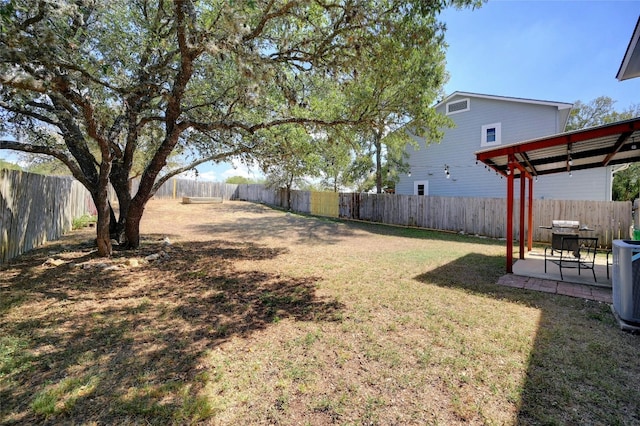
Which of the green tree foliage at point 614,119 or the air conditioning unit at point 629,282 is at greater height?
the green tree foliage at point 614,119

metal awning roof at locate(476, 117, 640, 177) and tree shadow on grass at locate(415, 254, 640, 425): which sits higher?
metal awning roof at locate(476, 117, 640, 177)

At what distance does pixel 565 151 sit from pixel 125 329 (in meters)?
8.83

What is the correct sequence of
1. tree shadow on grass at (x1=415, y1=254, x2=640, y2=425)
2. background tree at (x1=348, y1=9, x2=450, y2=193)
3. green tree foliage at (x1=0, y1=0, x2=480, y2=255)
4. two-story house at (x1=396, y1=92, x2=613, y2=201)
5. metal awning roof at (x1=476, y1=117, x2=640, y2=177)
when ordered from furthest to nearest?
two-story house at (x1=396, y1=92, x2=613, y2=201) < metal awning roof at (x1=476, y1=117, x2=640, y2=177) < background tree at (x1=348, y1=9, x2=450, y2=193) < green tree foliage at (x1=0, y1=0, x2=480, y2=255) < tree shadow on grass at (x1=415, y1=254, x2=640, y2=425)

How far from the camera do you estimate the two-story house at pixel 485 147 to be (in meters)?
12.2

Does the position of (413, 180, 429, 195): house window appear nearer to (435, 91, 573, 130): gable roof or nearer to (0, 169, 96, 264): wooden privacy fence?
(435, 91, 573, 130): gable roof

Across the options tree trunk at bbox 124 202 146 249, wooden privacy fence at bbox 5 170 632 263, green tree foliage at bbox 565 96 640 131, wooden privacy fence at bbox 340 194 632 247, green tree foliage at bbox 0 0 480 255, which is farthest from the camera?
green tree foliage at bbox 565 96 640 131

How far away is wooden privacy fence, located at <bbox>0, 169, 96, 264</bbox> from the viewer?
17.9ft

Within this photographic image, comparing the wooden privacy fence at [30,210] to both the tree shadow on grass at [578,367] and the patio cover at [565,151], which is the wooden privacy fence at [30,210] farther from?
the patio cover at [565,151]

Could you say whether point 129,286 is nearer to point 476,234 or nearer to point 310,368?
point 310,368

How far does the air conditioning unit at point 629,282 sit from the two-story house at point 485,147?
8.00m

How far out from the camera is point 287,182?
22.3m

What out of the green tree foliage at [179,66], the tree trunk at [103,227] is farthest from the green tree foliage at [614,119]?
the tree trunk at [103,227]

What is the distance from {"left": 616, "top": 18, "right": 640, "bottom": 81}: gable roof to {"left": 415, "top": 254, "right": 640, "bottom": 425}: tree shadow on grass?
437cm

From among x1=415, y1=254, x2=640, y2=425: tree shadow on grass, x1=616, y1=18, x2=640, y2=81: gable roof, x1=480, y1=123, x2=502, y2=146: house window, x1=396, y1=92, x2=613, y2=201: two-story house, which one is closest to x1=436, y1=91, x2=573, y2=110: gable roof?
x1=396, y1=92, x2=613, y2=201: two-story house
